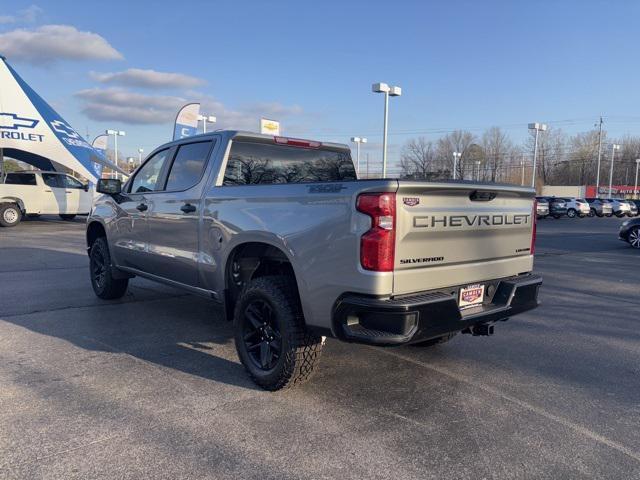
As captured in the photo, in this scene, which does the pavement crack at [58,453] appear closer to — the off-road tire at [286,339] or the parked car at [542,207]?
the off-road tire at [286,339]

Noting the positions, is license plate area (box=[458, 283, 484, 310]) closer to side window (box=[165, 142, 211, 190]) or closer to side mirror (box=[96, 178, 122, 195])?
side window (box=[165, 142, 211, 190])

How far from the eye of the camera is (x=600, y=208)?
4331 cm

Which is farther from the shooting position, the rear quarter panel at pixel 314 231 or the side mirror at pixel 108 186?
the side mirror at pixel 108 186

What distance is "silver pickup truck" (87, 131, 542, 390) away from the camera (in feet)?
10.9

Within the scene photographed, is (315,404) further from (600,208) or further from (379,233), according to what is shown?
(600,208)

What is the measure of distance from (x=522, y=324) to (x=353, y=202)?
382 cm

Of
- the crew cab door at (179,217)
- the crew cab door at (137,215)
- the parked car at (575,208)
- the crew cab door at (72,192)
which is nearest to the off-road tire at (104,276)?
the crew cab door at (137,215)

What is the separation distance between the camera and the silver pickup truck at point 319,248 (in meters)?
3.32

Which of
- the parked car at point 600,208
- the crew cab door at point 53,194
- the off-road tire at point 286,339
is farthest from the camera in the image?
the parked car at point 600,208

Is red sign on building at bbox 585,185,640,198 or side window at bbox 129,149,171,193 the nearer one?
side window at bbox 129,149,171,193

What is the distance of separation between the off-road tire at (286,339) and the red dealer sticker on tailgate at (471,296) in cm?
109

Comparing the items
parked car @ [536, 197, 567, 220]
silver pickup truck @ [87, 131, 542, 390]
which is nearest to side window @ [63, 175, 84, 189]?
silver pickup truck @ [87, 131, 542, 390]

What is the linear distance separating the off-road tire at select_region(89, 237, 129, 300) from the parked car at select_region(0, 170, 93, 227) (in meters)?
13.5

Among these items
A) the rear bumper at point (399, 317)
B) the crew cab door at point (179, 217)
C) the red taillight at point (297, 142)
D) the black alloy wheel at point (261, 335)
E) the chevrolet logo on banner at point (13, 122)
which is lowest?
the black alloy wheel at point (261, 335)
